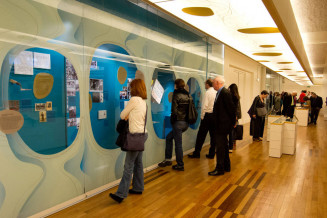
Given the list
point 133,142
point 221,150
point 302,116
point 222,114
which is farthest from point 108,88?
point 302,116

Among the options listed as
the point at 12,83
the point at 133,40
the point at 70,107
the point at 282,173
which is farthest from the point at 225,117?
the point at 12,83

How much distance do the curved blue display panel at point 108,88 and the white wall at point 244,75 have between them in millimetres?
6714

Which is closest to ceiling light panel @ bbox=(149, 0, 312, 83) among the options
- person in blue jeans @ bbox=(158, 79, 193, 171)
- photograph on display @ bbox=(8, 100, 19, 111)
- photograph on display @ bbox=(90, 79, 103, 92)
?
person in blue jeans @ bbox=(158, 79, 193, 171)

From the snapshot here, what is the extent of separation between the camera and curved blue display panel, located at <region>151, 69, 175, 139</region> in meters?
5.28

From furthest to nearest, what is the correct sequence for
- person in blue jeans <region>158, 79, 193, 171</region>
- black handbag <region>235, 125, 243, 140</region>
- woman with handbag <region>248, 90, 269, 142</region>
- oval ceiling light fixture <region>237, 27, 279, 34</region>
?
woman with handbag <region>248, 90, 269, 142</region> → black handbag <region>235, 125, 243, 140</region> → oval ceiling light fixture <region>237, 27, 279, 34</region> → person in blue jeans <region>158, 79, 193, 171</region>

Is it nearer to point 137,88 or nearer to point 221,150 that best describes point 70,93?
point 137,88

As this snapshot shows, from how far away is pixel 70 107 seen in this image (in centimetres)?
345

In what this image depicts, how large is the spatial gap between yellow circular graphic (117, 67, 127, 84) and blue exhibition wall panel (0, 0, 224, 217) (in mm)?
16

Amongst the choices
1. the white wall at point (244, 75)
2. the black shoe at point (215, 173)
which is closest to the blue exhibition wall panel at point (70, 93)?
the black shoe at point (215, 173)

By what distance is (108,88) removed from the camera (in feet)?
13.4

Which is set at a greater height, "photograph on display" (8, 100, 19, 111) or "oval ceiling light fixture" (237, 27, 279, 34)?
"oval ceiling light fixture" (237, 27, 279, 34)

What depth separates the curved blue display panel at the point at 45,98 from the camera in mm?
2863

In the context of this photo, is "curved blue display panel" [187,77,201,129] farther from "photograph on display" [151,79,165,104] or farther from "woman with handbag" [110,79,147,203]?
"woman with handbag" [110,79,147,203]

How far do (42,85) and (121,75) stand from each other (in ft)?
4.77
